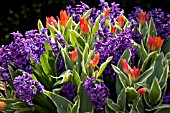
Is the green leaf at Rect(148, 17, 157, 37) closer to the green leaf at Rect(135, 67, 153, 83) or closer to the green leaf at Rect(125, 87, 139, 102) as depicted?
the green leaf at Rect(135, 67, 153, 83)

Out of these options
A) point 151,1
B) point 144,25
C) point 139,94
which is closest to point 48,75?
point 139,94

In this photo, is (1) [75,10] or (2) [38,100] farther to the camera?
(1) [75,10]

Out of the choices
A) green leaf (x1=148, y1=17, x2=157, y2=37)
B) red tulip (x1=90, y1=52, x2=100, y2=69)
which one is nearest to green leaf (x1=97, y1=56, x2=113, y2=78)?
red tulip (x1=90, y1=52, x2=100, y2=69)

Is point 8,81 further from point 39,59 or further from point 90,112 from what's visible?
point 90,112

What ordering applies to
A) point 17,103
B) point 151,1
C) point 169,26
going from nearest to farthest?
point 17,103, point 169,26, point 151,1

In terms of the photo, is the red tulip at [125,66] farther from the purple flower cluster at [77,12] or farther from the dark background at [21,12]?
the dark background at [21,12]

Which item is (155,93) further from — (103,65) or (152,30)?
(152,30)

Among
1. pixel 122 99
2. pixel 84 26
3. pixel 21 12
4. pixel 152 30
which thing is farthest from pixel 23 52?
pixel 21 12
